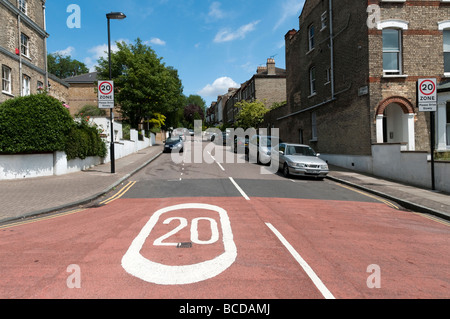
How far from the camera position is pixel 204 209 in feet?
23.8

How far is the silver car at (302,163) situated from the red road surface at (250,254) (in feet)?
18.5

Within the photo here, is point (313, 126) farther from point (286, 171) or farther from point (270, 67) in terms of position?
point (270, 67)

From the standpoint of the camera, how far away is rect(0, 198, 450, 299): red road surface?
3.34m

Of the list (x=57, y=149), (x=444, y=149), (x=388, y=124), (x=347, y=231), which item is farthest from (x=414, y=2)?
(x=57, y=149)

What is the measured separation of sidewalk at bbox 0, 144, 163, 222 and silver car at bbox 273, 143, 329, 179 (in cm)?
780

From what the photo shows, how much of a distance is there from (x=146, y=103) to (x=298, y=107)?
16911 millimetres

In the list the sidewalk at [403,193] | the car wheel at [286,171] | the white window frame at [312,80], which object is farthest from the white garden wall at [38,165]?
the white window frame at [312,80]

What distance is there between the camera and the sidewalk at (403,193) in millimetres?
8211

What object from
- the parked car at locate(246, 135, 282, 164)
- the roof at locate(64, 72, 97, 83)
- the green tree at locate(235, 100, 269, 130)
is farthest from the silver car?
the roof at locate(64, 72, 97, 83)

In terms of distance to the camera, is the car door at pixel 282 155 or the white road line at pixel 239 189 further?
the car door at pixel 282 155

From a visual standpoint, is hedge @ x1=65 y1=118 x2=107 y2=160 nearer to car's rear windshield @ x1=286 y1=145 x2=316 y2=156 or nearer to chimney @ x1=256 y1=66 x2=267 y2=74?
car's rear windshield @ x1=286 y1=145 x2=316 y2=156

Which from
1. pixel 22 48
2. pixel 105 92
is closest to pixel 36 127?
pixel 105 92

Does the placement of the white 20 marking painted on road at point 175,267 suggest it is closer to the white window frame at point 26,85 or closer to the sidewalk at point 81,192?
the sidewalk at point 81,192
